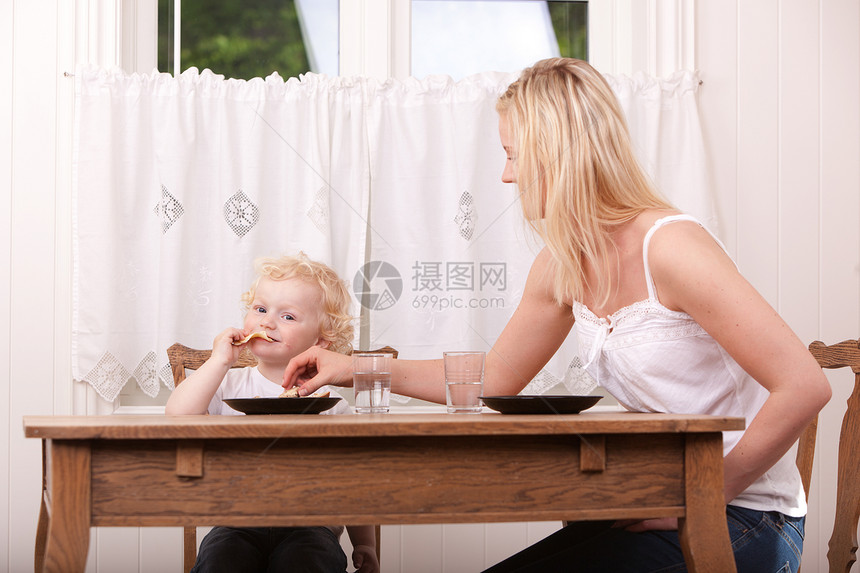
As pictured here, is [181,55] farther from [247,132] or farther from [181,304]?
[181,304]

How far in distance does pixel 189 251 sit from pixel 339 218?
42 cm

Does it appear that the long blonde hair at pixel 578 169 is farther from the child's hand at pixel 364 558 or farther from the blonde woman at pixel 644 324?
the child's hand at pixel 364 558

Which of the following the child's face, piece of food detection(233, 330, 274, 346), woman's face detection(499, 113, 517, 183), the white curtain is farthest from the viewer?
the white curtain

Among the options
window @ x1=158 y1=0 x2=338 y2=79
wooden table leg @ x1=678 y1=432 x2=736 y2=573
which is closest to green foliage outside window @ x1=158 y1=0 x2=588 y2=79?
window @ x1=158 y1=0 x2=338 y2=79

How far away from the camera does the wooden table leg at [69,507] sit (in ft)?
2.81

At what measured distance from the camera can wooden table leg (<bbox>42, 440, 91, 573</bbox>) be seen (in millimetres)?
855

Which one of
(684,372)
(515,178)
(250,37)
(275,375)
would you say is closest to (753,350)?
(684,372)

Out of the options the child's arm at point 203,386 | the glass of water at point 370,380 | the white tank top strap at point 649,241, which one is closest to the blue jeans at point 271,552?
the child's arm at point 203,386

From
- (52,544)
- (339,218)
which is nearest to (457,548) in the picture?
(339,218)

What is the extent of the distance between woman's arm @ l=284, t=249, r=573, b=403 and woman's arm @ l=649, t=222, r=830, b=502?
0.36 meters

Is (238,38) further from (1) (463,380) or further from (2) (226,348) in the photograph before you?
(1) (463,380)

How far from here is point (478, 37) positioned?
2516 millimetres

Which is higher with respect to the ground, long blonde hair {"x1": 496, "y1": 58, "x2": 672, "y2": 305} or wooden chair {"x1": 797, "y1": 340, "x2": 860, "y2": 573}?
long blonde hair {"x1": 496, "y1": 58, "x2": 672, "y2": 305}

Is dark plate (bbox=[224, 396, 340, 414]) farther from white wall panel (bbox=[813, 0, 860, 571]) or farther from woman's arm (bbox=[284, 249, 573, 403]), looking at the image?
white wall panel (bbox=[813, 0, 860, 571])
